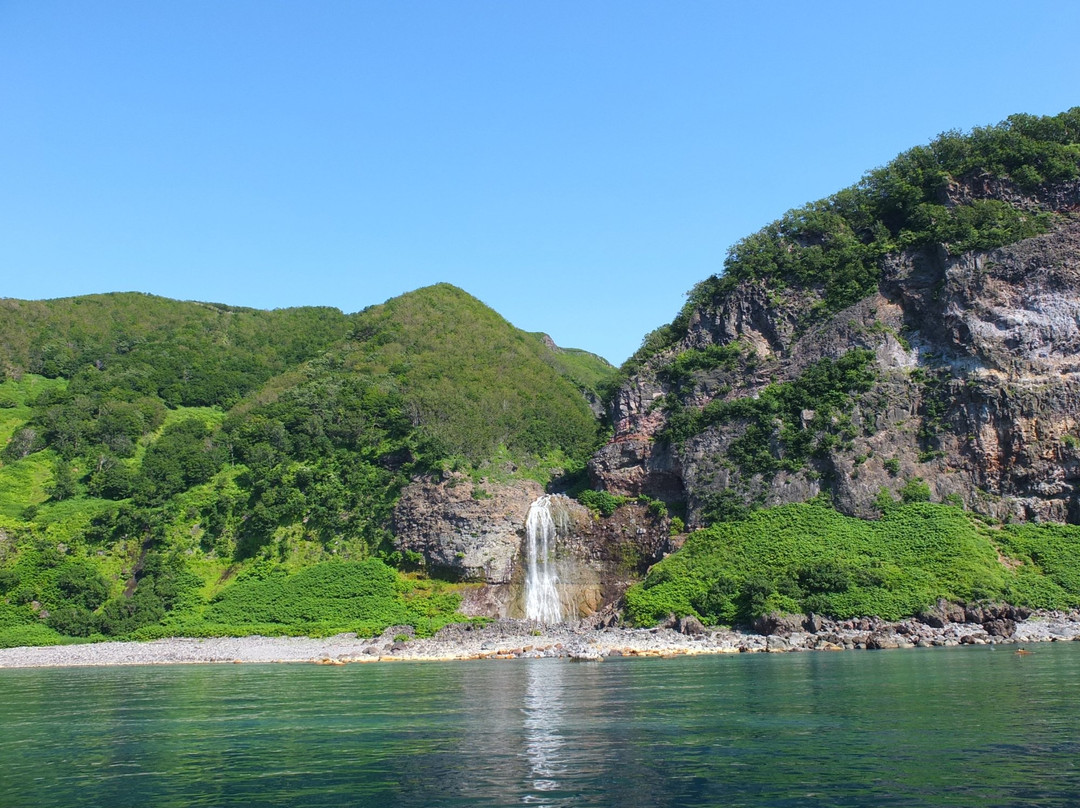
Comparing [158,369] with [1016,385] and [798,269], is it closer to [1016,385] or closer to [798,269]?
[798,269]

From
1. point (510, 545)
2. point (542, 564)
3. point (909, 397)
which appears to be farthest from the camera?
point (909, 397)

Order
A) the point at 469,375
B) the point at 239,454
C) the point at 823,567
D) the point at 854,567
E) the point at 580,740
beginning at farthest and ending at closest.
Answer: the point at 469,375 → the point at 239,454 → the point at 854,567 → the point at 823,567 → the point at 580,740

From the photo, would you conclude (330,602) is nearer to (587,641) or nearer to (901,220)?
(587,641)

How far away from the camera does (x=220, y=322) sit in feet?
446

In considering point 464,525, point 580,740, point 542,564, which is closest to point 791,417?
point 542,564

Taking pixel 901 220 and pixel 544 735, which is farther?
pixel 901 220

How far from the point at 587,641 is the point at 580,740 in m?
33.3

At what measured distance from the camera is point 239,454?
85750mm

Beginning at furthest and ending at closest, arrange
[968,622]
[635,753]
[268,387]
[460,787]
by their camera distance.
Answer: [268,387] → [968,622] → [635,753] → [460,787]

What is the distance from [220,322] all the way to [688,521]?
9389 cm

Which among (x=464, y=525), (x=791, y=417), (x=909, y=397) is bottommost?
(x=464, y=525)

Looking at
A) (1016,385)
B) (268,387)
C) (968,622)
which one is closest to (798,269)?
(1016,385)

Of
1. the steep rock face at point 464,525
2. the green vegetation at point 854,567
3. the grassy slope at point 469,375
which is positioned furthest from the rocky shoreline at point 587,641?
the grassy slope at point 469,375

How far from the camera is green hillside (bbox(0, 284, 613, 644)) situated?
64188 mm
